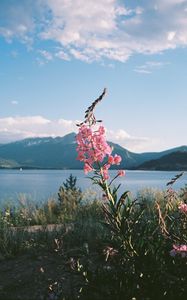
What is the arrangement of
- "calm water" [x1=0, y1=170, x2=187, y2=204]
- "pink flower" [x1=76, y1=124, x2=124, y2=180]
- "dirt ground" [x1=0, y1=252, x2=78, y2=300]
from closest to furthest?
1. "pink flower" [x1=76, y1=124, x2=124, y2=180]
2. "dirt ground" [x1=0, y1=252, x2=78, y2=300]
3. "calm water" [x1=0, y1=170, x2=187, y2=204]

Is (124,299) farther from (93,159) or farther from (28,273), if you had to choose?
(28,273)

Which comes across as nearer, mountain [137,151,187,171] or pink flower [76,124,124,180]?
pink flower [76,124,124,180]

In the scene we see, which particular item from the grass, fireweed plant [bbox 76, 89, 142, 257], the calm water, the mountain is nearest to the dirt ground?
the grass

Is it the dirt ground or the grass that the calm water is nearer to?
the grass

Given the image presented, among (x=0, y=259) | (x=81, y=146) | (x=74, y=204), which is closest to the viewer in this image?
(x=81, y=146)

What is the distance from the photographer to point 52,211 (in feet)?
51.9

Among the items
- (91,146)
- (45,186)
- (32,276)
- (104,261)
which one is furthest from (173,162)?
(91,146)

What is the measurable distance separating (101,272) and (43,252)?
140 inches

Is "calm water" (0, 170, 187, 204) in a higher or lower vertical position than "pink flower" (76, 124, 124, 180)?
lower

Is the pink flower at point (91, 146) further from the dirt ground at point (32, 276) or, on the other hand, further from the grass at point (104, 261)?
the dirt ground at point (32, 276)

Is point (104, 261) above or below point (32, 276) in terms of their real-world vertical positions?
above

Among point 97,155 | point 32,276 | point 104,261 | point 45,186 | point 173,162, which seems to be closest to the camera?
point 97,155

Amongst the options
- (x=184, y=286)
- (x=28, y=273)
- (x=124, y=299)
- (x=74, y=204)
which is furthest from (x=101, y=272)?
(x=74, y=204)

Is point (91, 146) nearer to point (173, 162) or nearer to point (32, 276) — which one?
point (32, 276)
